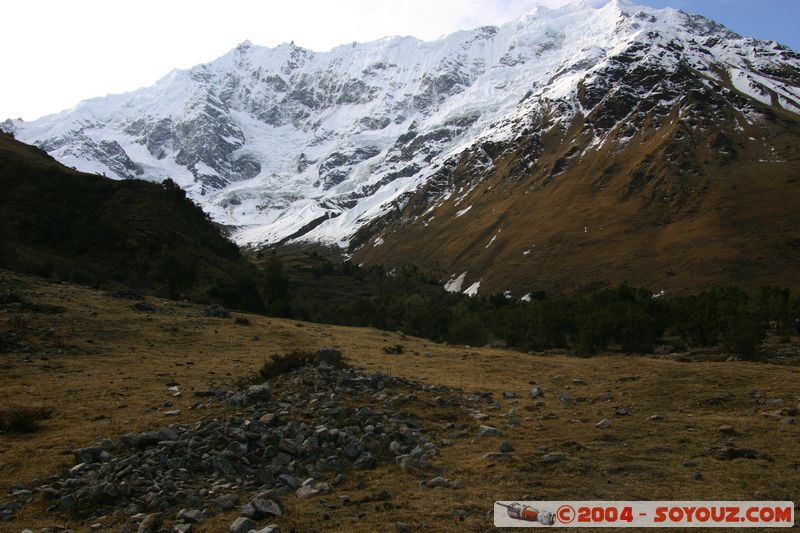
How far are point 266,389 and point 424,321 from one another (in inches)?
2419

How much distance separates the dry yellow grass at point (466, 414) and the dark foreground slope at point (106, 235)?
3523 cm

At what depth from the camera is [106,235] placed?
91.7 metres

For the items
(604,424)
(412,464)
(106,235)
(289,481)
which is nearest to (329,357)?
(412,464)

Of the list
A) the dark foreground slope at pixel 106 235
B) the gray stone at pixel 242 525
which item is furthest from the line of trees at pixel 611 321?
the gray stone at pixel 242 525

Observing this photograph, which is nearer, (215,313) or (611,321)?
(215,313)

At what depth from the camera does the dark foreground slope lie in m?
74.0

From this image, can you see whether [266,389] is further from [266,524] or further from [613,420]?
[613,420]

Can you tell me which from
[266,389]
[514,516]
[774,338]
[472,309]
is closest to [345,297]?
[472,309]

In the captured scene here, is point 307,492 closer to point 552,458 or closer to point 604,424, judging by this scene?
point 552,458

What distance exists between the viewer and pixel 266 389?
65.1 ft

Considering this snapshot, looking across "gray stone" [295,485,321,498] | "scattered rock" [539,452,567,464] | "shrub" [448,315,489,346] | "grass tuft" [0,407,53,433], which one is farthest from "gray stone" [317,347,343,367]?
"shrub" [448,315,489,346]

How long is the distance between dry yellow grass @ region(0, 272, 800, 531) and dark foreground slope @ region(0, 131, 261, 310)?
3523 cm

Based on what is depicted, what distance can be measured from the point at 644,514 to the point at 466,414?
8.59 meters

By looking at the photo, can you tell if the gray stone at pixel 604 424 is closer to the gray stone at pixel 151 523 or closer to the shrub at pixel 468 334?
the gray stone at pixel 151 523
